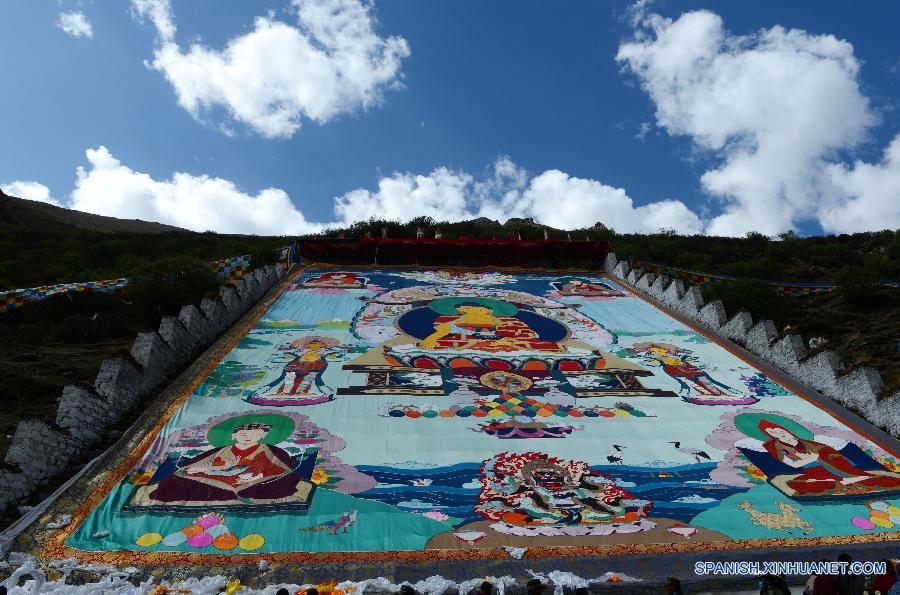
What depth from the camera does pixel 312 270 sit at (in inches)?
667

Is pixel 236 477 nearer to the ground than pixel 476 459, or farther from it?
nearer to the ground

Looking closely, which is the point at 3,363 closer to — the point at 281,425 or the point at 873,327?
the point at 281,425

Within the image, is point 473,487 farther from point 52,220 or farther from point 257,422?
point 52,220

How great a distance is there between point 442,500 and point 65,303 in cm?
1813

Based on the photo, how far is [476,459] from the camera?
705 cm

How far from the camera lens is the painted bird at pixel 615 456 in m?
7.12

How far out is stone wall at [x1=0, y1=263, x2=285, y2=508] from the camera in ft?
19.6

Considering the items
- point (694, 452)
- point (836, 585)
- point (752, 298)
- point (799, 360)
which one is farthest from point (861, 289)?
point (836, 585)

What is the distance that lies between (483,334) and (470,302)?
2327mm

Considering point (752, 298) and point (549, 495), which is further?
point (752, 298)

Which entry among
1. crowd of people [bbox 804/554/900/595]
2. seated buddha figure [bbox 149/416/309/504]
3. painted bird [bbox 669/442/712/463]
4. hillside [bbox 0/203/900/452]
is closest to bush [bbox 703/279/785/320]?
hillside [bbox 0/203/900/452]

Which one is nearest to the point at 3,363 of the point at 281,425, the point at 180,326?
the point at 180,326

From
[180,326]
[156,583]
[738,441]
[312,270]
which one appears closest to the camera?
[156,583]

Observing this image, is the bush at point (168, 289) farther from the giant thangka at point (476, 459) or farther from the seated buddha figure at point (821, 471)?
the seated buddha figure at point (821, 471)
